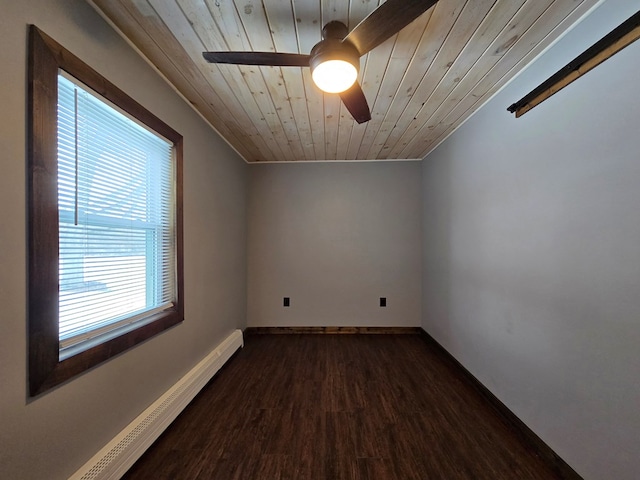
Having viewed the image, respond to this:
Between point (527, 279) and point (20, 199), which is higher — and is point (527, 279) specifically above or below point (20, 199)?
A: below

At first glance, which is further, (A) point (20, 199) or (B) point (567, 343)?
(B) point (567, 343)

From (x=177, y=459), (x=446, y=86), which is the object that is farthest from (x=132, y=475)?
(x=446, y=86)

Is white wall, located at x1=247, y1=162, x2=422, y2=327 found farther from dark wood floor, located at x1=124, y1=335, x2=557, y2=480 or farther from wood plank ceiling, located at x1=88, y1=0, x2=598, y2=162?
wood plank ceiling, located at x1=88, y1=0, x2=598, y2=162

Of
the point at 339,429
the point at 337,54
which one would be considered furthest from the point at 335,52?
the point at 339,429

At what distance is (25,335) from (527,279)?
8.31ft

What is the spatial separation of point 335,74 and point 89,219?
54.6 inches

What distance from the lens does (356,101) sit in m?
1.52

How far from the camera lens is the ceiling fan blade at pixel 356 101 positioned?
4.65 ft

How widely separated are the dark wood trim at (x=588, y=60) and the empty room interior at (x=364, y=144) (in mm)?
21

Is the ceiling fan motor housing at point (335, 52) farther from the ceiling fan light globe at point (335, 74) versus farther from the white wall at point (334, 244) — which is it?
the white wall at point (334, 244)

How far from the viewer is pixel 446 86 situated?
1776mm

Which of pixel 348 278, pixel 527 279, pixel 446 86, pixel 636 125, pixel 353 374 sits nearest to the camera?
pixel 636 125

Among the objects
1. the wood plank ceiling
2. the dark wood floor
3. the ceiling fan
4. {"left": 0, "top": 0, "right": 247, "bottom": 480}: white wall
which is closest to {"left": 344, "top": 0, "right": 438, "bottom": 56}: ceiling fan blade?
the ceiling fan

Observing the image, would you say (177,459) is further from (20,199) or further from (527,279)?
(527,279)
